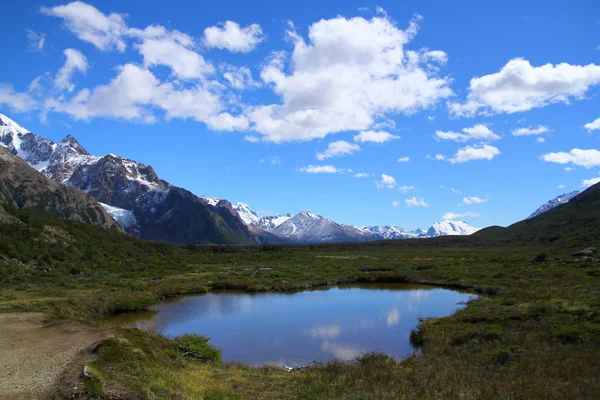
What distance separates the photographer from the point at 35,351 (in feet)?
63.1

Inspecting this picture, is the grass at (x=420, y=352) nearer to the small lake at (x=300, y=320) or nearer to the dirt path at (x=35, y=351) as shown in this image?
the dirt path at (x=35, y=351)

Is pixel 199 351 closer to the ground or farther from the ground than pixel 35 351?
closer to the ground

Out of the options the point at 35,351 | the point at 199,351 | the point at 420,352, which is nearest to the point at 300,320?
the point at 420,352

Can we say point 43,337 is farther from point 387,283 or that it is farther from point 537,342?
point 387,283

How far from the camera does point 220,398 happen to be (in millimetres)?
14453

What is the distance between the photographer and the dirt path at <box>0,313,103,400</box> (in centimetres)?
1448

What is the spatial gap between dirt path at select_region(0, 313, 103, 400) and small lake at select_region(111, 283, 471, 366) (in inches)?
329

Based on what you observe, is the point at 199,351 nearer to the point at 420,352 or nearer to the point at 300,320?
the point at 420,352

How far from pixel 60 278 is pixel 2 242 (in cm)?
1144

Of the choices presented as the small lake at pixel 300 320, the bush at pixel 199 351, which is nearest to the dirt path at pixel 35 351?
the bush at pixel 199 351

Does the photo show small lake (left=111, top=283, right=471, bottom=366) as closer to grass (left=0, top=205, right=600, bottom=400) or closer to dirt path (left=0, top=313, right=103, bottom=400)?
grass (left=0, top=205, right=600, bottom=400)

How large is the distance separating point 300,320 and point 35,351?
22.0 meters

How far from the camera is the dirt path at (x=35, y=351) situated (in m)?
14.5

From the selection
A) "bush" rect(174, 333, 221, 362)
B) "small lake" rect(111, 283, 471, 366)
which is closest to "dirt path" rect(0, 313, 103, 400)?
"bush" rect(174, 333, 221, 362)
